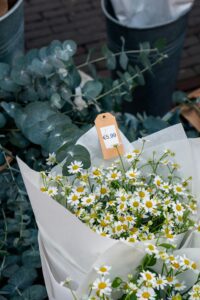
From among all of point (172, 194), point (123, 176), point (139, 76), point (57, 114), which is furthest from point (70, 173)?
point (139, 76)

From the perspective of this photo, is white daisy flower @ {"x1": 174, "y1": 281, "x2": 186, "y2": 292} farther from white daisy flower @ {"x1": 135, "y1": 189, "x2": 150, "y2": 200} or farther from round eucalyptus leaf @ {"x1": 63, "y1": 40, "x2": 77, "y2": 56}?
round eucalyptus leaf @ {"x1": 63, "y1": 40, "x2": 77, "y2": 56}

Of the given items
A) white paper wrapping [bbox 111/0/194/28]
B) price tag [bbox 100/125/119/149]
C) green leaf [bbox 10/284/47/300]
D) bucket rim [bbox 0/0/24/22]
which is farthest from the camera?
white paper wrapping [bbox 111/0/194/28]

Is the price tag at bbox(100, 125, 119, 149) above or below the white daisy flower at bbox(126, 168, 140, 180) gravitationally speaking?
above

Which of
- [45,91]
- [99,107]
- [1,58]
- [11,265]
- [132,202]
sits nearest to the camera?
[132,202]

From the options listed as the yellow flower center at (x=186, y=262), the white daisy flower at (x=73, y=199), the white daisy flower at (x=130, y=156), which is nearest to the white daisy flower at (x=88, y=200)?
the white daisy flower at (x=73, y=199)

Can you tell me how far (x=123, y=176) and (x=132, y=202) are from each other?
3.6 inches

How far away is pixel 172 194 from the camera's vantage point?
3.67ft

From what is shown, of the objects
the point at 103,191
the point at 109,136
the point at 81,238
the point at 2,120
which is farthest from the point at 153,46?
the point at 81,238

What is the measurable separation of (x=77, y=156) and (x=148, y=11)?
139 centimetres

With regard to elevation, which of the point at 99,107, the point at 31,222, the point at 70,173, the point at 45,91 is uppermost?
the point at 70,173

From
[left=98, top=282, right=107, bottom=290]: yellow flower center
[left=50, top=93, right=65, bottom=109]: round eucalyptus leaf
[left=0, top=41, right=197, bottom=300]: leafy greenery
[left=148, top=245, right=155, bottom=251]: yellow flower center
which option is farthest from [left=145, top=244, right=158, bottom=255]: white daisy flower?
[left=50, top=93, right=65, bottom=109]: round eucalyptus leaf

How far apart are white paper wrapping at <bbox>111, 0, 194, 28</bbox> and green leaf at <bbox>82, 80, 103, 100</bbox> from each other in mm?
710

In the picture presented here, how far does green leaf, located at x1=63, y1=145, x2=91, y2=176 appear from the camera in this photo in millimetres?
1111

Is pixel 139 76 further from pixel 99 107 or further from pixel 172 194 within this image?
pixel 172 194
